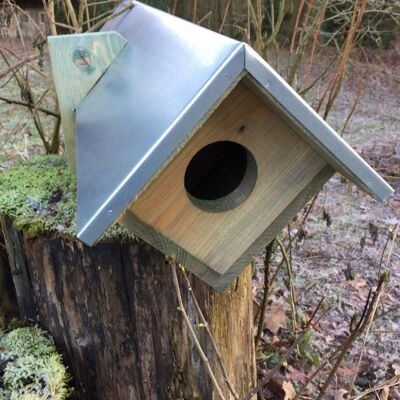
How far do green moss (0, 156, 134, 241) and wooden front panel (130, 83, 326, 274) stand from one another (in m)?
0.28

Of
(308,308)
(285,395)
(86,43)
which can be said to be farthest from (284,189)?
→ (308,308)

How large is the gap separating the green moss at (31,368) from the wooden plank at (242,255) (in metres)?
0.72

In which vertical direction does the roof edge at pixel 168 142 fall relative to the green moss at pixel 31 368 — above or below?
above

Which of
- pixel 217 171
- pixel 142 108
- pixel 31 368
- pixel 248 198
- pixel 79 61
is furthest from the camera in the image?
pixel 217 171

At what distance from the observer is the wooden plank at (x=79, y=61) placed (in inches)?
89.1

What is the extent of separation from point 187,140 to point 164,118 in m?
0.11

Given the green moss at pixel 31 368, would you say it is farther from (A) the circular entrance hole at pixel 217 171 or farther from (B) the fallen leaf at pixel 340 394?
(B) the fallen leaf at pixel 340 394

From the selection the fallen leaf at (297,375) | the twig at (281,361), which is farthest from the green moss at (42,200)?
the fallen leaf at (297,375)

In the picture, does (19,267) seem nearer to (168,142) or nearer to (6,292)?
(6,292)

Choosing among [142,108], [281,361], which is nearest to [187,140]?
[142,108]

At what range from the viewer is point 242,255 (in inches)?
79.0

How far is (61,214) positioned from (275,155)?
0.93m

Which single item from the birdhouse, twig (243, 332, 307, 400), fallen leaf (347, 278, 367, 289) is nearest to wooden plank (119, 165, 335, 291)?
→ the birdhouse

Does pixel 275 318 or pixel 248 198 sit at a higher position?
pixel 248 198
